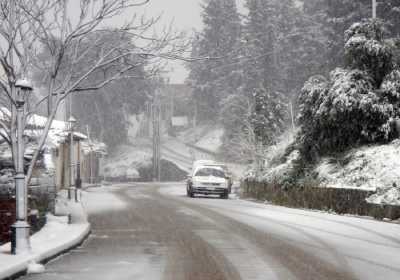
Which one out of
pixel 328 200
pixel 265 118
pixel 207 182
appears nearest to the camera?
pixel 328 200

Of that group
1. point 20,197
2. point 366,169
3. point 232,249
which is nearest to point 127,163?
point 366,169

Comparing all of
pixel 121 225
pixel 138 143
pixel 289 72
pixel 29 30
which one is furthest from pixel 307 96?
pixel 138 143

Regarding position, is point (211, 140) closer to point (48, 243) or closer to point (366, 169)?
point (366, 169)

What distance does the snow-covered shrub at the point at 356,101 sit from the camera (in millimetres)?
26812

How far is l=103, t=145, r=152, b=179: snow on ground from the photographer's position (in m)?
82.4

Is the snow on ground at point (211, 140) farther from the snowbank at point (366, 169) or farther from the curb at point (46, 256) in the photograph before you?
the curb at point (46, 256)

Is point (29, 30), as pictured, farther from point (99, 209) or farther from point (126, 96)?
point (126, 96)

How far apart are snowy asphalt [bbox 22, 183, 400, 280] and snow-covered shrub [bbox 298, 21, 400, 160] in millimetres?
5922

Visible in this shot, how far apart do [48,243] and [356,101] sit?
16.3 meters

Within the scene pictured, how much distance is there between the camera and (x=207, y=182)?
3619 cm

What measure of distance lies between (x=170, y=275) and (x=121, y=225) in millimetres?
9041

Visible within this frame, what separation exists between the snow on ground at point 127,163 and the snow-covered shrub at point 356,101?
5378 cm

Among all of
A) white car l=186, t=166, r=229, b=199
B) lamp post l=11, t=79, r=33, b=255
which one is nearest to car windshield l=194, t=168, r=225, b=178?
white car l=186, t=166, r=229, b=199

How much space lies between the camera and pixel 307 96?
99.1 ft
